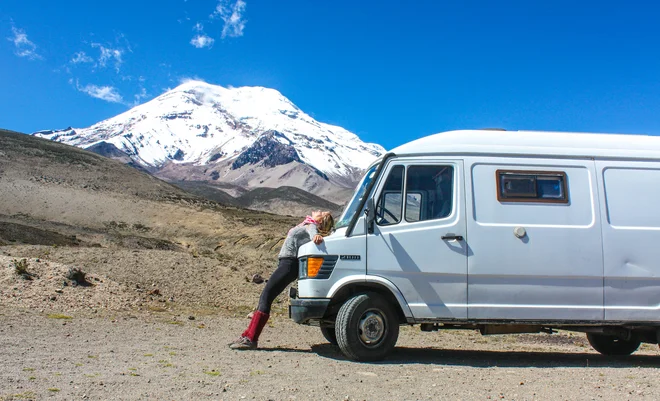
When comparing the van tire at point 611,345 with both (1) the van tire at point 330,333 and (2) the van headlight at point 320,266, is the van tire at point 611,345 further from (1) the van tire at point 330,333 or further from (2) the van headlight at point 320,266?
(2) the van headlight at point 320,266

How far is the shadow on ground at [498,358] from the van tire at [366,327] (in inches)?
9.6

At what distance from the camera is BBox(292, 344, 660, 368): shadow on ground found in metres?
8.21

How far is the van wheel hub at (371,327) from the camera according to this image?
7951mm

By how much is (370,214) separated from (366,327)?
4.94 feet

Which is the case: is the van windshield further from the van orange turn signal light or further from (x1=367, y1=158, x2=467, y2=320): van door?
the van orange turn signal light

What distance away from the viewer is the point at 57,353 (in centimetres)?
778

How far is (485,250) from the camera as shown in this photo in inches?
316

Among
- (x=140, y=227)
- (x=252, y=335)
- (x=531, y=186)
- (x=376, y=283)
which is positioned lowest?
(x=252, y=335)

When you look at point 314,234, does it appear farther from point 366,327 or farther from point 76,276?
point 76,276

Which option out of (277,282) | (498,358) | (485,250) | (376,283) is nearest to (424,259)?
(376,283)

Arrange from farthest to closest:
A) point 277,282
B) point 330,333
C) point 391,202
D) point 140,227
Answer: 1. point 140,227
2. point 330,333
3. point 277,282
4. point 391,202

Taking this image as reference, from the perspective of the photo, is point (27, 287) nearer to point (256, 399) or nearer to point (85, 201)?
point (256, 399)

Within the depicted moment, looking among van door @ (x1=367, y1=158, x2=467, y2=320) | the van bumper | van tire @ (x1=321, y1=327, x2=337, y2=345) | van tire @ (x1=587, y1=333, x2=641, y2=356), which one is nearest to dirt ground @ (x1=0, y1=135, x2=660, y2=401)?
van tire @ (x1=321, y1=327, x2=337, y2=345)

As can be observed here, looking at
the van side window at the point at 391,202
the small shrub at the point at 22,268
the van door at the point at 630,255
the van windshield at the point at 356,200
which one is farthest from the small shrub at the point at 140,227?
the van door at the point at 630,255
